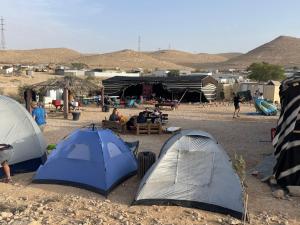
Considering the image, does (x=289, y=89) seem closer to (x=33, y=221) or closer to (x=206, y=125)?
(x=33, y=221)

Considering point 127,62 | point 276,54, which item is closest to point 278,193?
point 127,62

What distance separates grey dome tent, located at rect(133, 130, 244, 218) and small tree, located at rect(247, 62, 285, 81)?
42.5m

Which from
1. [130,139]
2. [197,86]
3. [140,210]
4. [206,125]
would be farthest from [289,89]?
[197,86]

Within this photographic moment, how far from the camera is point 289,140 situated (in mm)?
8906

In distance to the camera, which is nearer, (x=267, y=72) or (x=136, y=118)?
(x=136, y=118)

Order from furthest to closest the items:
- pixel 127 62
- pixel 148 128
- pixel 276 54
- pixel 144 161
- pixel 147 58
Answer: pixel 276 54, pixel 147 58, pixel 127 62, pixel 148 128, pixel 144 161

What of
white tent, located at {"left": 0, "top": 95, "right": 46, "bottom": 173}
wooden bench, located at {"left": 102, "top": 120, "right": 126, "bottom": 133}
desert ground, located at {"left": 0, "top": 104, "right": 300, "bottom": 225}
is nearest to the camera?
desert ground, located at {"left": 0, "top": 104, "right": 300, "bottom": 225}

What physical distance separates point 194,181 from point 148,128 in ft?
27.8

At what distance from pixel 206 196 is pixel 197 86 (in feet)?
80.1

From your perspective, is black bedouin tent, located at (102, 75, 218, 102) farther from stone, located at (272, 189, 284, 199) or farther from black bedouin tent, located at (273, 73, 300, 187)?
stone, located at (272, 189, 284, 199)

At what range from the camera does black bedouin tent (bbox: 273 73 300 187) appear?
8758 millimetres

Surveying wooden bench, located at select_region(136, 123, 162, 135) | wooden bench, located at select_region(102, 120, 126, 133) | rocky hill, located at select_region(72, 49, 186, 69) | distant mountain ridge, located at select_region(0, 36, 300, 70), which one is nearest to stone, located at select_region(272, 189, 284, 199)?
wooden bench, located at select_region(136, 123, 162, 135)

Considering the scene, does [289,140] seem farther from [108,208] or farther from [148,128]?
[148,128]

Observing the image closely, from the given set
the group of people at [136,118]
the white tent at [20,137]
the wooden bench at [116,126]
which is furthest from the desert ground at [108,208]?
the wooden bench at [116,126]
